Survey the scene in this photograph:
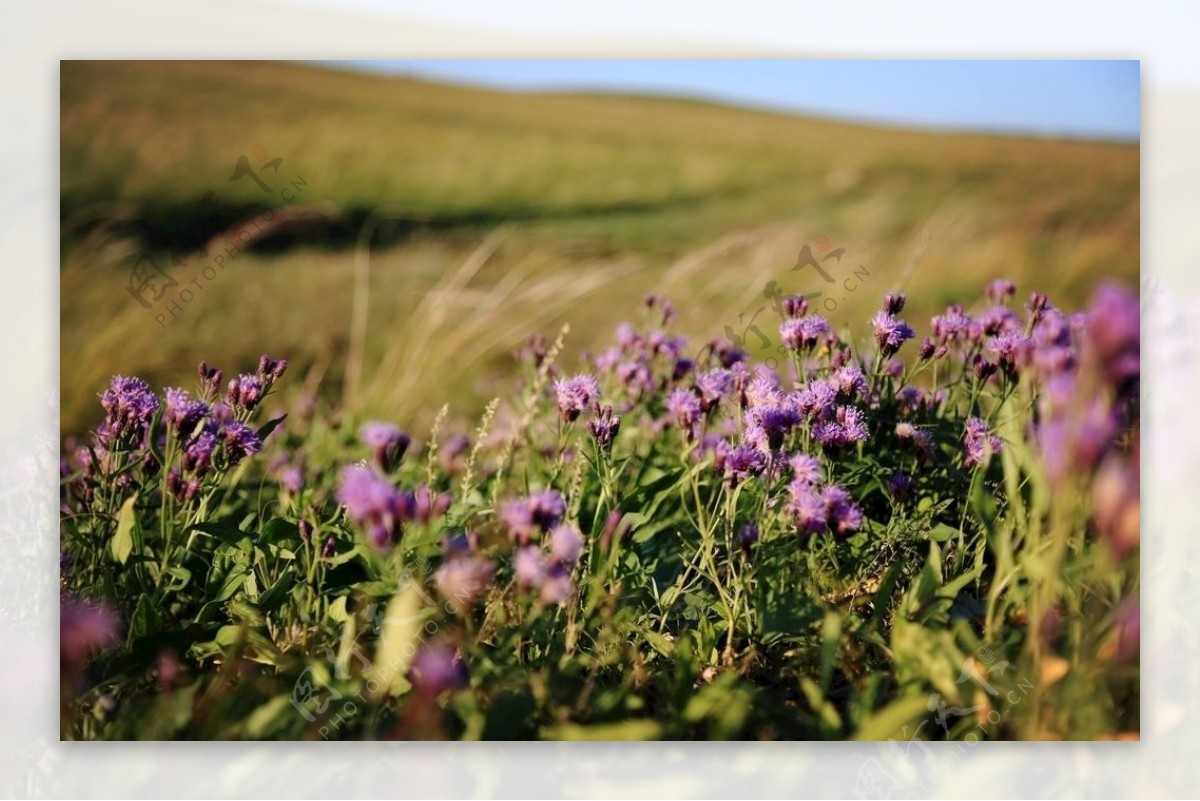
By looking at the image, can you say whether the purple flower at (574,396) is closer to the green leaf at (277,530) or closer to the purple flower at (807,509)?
the purple flower at (807,509)

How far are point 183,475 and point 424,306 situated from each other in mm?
908

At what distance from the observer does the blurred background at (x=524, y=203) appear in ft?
6.13

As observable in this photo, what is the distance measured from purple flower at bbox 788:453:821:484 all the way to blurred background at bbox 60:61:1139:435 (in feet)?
1.44

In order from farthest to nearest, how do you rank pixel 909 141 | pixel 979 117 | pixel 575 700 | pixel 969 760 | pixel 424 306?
pixel 424 306
pixel 909 141
pixel 979 117
pixel 969 760
pixel 575 700

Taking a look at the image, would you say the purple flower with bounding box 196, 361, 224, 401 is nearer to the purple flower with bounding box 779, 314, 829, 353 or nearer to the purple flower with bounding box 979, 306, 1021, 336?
the purple flower with bounding box 779, 314, 829, 353

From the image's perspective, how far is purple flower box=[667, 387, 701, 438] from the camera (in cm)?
163

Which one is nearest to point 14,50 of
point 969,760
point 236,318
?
point 236,318

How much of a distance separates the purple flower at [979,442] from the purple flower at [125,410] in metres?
1.37

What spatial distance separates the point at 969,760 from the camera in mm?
1637

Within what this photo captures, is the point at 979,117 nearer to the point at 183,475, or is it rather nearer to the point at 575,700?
the point at 575,700

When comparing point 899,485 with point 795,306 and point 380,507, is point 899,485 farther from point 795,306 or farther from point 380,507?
point 380,507
